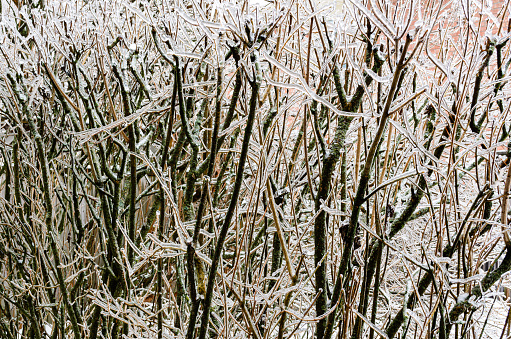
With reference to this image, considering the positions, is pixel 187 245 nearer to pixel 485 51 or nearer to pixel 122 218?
pixel 485 51

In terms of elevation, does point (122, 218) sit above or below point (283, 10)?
below

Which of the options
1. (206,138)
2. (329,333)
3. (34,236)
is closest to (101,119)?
(206,138)

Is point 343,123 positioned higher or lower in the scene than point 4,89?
higher

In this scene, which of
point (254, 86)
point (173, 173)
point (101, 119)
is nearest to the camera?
point (254, 86)

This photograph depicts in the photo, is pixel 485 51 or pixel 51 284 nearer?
pixel 485 51

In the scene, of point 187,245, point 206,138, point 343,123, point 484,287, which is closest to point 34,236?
point 206,138

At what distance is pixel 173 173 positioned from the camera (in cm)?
228

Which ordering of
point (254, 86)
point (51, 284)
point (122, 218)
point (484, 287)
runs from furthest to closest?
point (51, 284), point (122, 218), point (484, 287), point (254, 86)

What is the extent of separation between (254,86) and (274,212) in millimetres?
434

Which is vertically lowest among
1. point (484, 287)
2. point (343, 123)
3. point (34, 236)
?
point (34, 236)

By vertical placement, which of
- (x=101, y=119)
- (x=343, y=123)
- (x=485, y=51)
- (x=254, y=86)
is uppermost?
(x=485, y=51)

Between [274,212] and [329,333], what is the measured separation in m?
0.53

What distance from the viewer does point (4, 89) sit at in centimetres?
306

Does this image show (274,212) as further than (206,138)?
No
